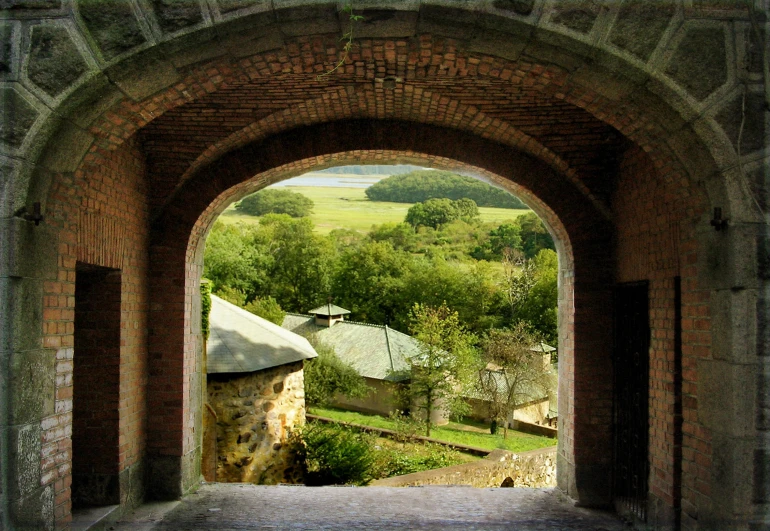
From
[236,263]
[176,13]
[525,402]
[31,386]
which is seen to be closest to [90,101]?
[176,13]

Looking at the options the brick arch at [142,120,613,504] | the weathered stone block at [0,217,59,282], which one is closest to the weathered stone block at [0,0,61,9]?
the weathered stone block at [0,217,59,282]

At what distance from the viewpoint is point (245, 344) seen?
11.7 metres

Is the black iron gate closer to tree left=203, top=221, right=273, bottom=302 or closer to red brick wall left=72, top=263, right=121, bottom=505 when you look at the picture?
red brick wall left=72, top=263, right=121, bottom=505

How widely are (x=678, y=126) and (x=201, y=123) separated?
14.0 feet

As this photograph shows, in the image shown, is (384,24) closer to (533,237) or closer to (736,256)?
(736,256)

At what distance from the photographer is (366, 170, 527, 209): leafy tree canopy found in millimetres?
91438

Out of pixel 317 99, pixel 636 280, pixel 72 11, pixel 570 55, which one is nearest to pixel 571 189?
pixel 636 280

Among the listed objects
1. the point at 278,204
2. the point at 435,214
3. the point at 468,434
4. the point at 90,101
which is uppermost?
the point at 278,204

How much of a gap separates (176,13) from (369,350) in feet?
107

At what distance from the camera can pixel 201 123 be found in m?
6.34

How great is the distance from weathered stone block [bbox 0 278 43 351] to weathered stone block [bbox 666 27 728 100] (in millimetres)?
3739

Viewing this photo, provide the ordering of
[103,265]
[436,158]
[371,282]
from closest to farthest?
[103,265] → [436,158] → [371,282]

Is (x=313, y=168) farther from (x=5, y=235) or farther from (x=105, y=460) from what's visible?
(x=5, y=235)

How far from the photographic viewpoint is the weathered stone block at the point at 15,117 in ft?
11.7
